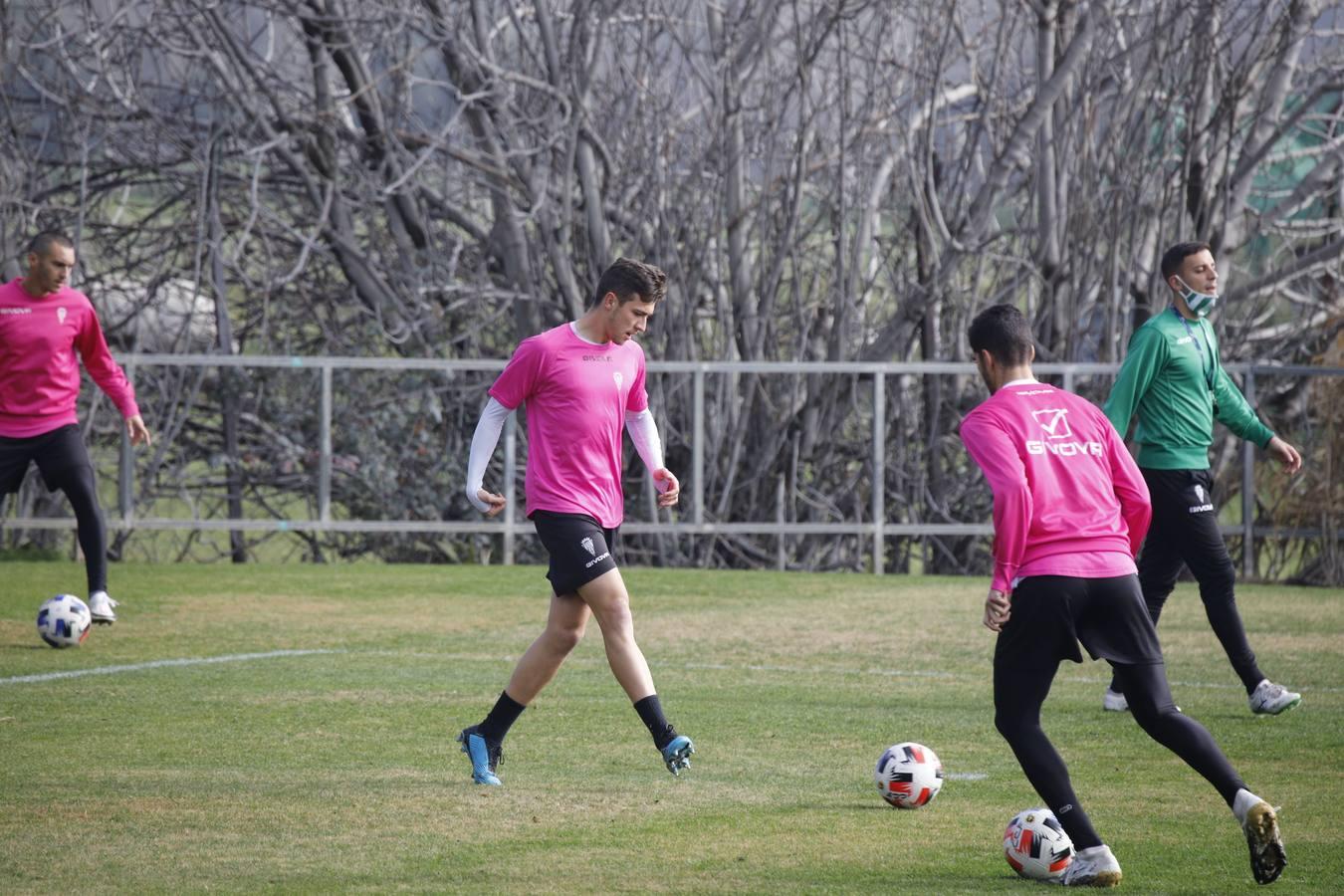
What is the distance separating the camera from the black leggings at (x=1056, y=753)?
206 inches

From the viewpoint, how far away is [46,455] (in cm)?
1063

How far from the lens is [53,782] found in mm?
6594

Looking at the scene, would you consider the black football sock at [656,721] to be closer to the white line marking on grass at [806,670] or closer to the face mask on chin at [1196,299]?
the white line marking on grass at [806,670]

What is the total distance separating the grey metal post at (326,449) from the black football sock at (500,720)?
9940 mm

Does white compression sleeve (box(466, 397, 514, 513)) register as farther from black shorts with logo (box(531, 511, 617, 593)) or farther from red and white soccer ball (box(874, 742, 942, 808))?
red and white soccer ball (box(874, 742, 942, 808))

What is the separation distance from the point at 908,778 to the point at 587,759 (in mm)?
1544

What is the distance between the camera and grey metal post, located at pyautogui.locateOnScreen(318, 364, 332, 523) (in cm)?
1641

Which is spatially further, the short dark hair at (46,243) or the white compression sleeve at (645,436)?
the short dark hair at (46,243)

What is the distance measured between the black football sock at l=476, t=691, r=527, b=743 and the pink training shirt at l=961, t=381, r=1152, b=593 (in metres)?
2.29

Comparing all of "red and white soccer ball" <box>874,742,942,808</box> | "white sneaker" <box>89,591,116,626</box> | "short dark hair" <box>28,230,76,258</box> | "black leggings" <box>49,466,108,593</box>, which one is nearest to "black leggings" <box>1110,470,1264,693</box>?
"red and white soccer ball" <box>874,742,942,808</box>

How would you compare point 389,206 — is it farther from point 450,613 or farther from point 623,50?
point 450,613

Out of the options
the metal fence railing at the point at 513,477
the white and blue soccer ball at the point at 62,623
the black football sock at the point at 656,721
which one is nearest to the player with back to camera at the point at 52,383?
the white and blue soccer ball at the point at 62,623

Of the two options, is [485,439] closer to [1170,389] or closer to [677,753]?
[677,753]

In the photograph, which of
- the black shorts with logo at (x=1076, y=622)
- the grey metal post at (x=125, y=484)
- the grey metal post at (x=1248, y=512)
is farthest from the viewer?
the grey metal post at (x=125, y=484)
